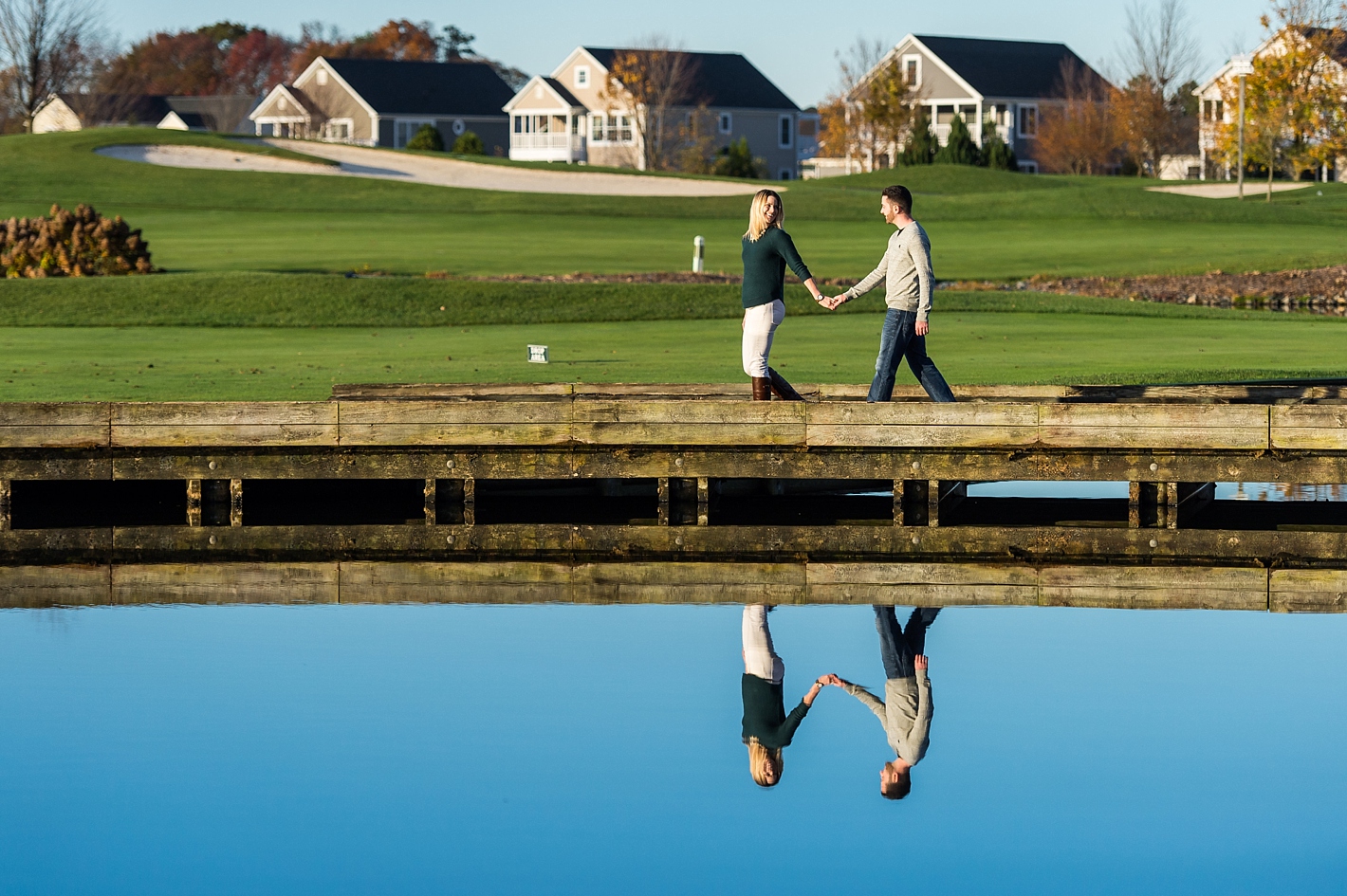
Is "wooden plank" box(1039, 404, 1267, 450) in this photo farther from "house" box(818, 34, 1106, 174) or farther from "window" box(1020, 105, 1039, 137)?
"window" box(1020, 105, 1039, 137)

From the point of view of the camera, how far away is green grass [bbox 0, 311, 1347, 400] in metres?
18.6

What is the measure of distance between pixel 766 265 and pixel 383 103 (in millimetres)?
93859

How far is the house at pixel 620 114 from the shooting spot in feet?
336

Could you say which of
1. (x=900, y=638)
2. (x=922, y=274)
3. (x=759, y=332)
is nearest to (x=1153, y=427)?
(x=922, y=274)

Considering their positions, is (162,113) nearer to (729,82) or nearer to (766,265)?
(729,82)

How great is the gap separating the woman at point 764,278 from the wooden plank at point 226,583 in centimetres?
362

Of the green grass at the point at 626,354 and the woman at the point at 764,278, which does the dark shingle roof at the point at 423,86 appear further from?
the woman at the point at 764,278

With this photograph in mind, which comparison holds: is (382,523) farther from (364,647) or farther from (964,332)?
(964,332)

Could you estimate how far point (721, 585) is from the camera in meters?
11.5

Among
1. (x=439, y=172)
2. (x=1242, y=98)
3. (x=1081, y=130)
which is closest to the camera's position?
(x=1242, y=98)

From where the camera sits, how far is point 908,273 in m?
13.3

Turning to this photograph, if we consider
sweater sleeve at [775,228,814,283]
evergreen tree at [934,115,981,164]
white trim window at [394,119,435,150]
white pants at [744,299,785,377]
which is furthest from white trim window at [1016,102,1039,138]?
sweater sleeve at [775,228,814,283]

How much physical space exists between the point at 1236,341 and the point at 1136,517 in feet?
33.0

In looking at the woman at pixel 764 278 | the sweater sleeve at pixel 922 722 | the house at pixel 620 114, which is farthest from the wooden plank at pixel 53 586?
the house at pixel 620 114
